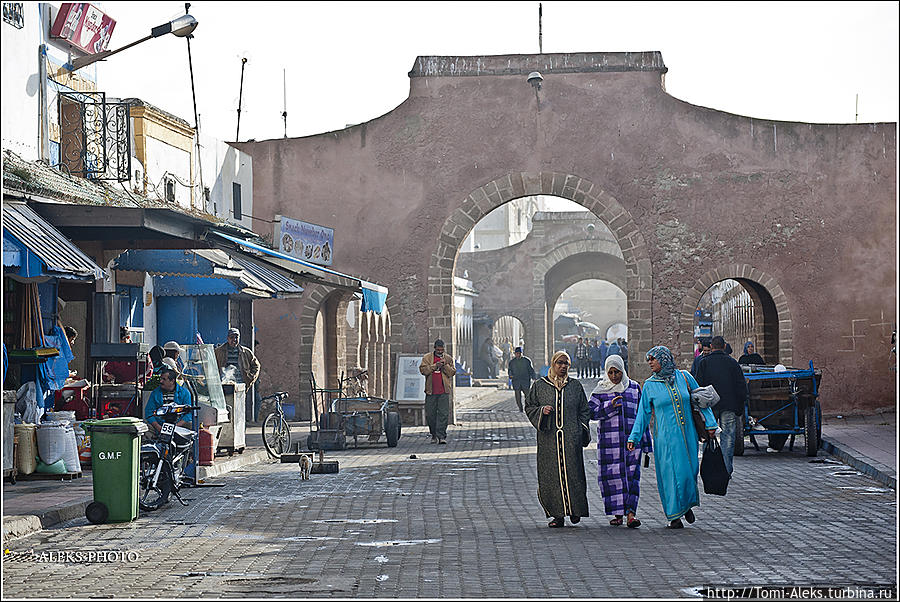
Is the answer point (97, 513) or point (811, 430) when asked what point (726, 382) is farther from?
point (97, 513)

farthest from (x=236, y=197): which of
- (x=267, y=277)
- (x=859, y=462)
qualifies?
(x=859, y=462)

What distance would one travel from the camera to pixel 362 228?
23.8 metres

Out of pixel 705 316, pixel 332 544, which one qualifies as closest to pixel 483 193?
pixel 332 544

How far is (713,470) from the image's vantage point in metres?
9.82

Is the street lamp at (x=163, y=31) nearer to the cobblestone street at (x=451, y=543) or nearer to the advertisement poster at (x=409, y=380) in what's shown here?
the cobblestone street at (x=451, y=543)

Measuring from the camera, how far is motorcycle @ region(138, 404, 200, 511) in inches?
415

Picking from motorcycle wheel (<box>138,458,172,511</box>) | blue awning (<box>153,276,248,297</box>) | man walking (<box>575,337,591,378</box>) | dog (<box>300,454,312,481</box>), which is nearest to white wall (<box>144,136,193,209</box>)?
blue awning (<box>153,276,248,297</box>)

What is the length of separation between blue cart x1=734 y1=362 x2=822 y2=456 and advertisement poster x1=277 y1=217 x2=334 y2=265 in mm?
6888

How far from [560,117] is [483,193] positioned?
2.15 meters

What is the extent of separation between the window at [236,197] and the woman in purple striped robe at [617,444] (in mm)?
14628

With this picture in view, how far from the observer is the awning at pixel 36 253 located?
401 inches

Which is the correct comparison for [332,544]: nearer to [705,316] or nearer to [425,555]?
[425,555]

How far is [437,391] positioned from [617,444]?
920 cm

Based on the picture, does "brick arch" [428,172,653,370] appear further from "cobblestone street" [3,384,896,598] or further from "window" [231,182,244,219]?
"cobblestone street" [3,384,896,598]
